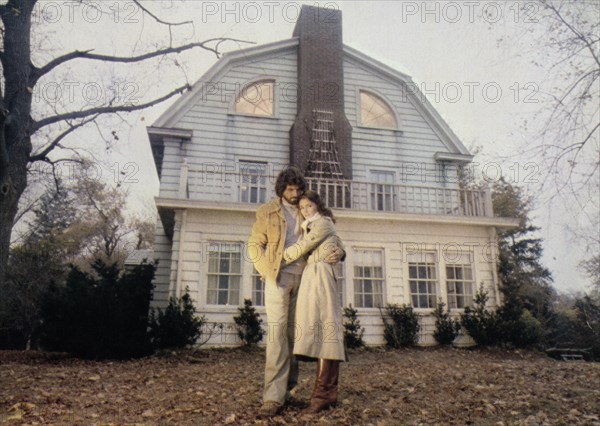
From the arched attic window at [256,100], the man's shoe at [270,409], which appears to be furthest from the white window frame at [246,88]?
the man's shoe at [270,409]

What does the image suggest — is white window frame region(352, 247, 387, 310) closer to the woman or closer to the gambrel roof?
the gambrel roof

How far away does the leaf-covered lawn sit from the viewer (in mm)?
4020

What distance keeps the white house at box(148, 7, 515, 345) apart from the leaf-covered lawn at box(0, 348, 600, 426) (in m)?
3.15

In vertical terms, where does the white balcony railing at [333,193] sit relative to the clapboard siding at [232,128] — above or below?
below

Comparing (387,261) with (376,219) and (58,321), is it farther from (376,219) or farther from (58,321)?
(58,321)

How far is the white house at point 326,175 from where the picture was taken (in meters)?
10.9

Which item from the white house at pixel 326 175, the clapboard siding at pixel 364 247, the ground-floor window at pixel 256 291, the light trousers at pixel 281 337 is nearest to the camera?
the light trousers at pixel 281 337

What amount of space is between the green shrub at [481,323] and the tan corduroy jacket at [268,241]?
8.75m

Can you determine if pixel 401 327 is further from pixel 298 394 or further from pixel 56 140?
pixel 56 140

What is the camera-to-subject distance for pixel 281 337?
4.05 metres

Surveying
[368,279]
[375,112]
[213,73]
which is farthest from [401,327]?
[213,73]

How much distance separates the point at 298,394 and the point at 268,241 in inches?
70.8

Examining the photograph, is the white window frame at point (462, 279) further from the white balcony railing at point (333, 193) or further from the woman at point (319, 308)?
the woman at point (319, 308)

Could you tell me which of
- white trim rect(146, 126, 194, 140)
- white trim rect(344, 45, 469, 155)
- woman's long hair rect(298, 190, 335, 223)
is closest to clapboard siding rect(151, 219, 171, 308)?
white trim rect(146, 126, 194, 140)
